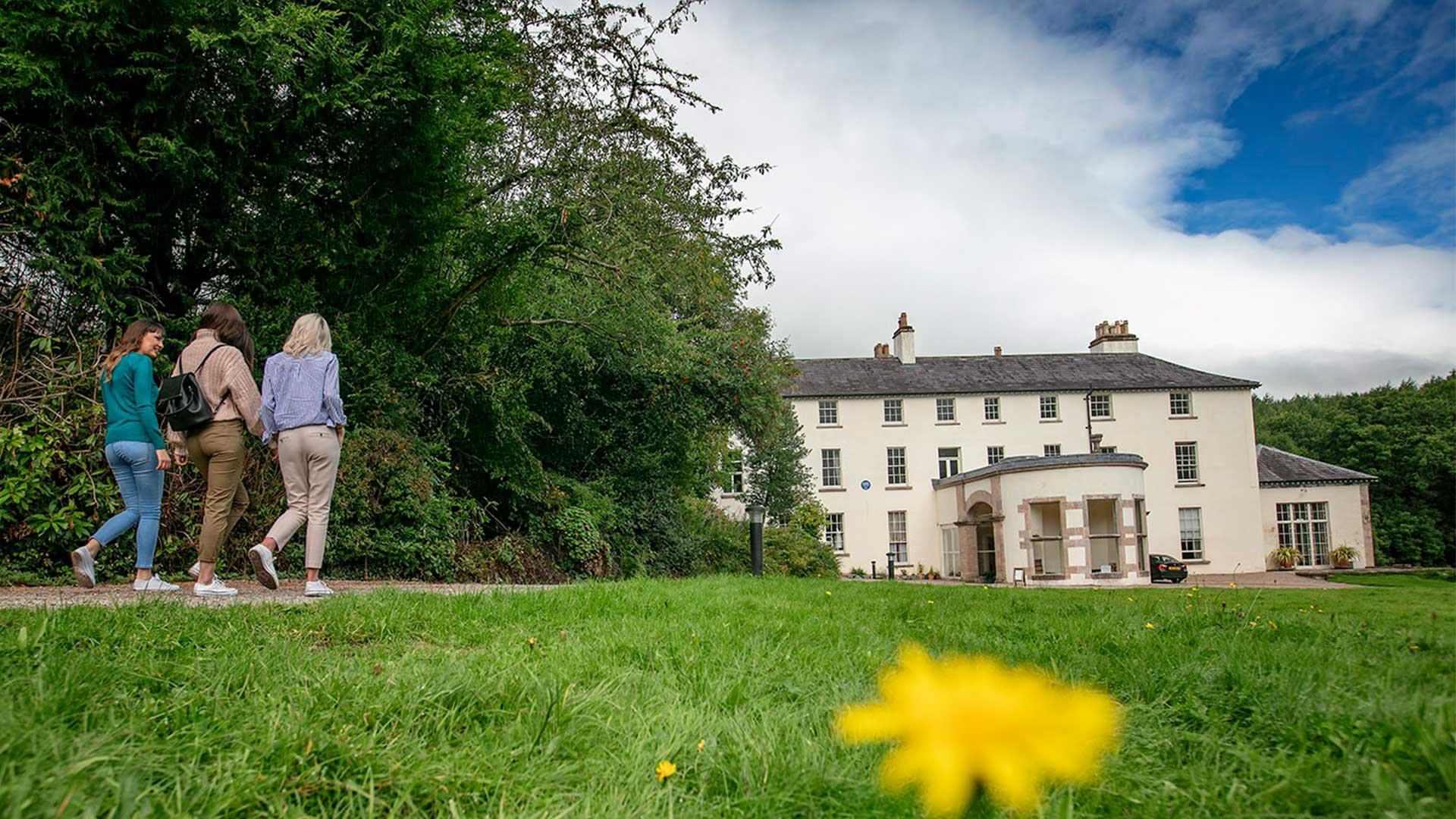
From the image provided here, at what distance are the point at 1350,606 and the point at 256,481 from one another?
350 inches

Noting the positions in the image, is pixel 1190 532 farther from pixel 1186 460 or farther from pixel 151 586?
pixel 151 586

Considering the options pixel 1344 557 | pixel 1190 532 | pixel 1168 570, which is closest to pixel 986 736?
pixel 1168 570

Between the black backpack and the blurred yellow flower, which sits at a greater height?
the black backpack

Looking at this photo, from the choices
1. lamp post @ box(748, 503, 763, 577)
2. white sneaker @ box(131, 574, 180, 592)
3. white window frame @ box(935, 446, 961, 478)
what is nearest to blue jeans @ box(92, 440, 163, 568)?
white sneaker @ box(131, 574, 180, 592)

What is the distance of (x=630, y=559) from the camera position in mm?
13969

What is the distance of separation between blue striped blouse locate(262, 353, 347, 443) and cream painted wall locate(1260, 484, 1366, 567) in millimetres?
40333

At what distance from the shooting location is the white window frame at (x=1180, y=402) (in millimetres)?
37094

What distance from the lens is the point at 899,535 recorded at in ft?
123

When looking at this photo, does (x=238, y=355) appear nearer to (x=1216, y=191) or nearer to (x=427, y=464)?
(x=427, y=464)

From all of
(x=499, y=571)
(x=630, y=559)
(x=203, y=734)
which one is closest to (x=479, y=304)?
(x=499, y=571)

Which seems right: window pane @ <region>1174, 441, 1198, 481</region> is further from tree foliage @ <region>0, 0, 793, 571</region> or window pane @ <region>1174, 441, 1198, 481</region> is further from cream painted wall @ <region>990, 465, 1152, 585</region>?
tree foliage @ <region>0, 0, 793, 571</region>

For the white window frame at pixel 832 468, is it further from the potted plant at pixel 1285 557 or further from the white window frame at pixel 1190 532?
the potted plant at pixel 1285 557

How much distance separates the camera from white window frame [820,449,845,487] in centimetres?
3806

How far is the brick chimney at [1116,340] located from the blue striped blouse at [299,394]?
40.8 m
